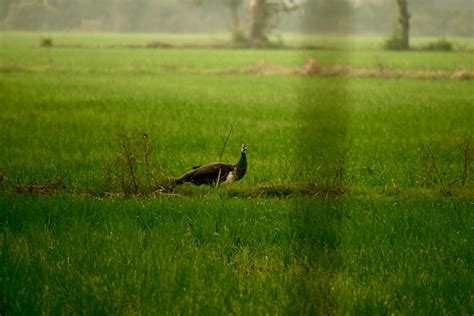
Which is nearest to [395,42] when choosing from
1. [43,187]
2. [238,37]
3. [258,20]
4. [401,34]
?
[401,34]

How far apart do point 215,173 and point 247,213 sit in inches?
38.2

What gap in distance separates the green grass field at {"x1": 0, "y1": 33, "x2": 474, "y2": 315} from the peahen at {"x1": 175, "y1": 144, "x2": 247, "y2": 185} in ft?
0.35

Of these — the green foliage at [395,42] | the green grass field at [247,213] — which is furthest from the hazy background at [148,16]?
the green grass field at [247,213]

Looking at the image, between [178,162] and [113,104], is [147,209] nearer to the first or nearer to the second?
[178,162]

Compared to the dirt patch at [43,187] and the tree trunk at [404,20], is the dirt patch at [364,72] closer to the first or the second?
the tree trunk at [404,20]

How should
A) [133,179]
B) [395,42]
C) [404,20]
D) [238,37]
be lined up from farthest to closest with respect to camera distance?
1. [238,37]
2. [395,42]
3. [404,20]
4. [133,179]

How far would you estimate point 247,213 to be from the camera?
5914 mm

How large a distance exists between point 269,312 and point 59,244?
1754 mm

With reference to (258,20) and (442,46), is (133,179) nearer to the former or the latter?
(442,46)

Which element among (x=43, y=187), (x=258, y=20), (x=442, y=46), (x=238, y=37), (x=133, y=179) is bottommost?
(x=442, y=46)

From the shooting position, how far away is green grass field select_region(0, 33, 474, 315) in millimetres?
3641

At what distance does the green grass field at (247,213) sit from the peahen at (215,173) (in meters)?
0.11

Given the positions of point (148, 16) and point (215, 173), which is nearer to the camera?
point (215, 173)

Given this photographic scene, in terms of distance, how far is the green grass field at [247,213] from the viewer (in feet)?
11.9
